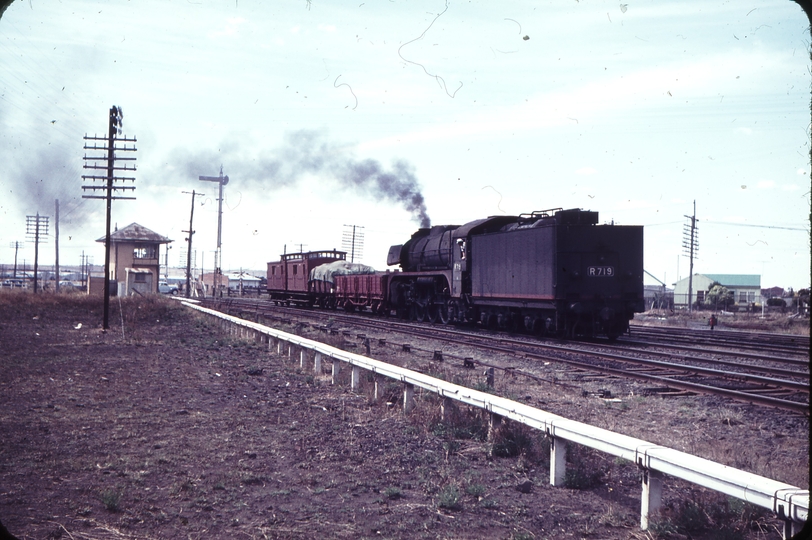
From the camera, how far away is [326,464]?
6.05 meters

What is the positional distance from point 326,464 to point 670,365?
916 cm

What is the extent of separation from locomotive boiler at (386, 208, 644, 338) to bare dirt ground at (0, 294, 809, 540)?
26.8 ft

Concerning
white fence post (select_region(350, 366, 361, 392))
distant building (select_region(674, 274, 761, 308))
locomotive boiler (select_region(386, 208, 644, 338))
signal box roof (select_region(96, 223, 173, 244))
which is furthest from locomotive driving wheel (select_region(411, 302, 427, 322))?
distant building (select_region(674, 274, 761, 308))

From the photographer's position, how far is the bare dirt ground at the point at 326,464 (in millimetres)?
4504

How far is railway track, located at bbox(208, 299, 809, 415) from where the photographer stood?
1044 centimetres

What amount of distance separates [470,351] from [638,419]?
7985 millimetres

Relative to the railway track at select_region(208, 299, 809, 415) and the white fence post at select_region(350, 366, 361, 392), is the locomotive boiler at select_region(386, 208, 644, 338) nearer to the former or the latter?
the railway track at select_region(208, 299, 809, 415)

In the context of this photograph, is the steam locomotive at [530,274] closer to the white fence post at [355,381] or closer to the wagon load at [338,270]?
the wagon load at [338,270]

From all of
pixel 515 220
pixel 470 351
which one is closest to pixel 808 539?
pixel 470 351

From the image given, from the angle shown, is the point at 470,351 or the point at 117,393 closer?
the point at 117,393

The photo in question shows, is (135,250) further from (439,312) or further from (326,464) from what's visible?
(326,464)

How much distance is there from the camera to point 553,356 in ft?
48.0

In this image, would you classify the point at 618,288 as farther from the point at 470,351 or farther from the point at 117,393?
the point at 117,393

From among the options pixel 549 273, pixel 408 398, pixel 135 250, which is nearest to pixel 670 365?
pixel 549 273
